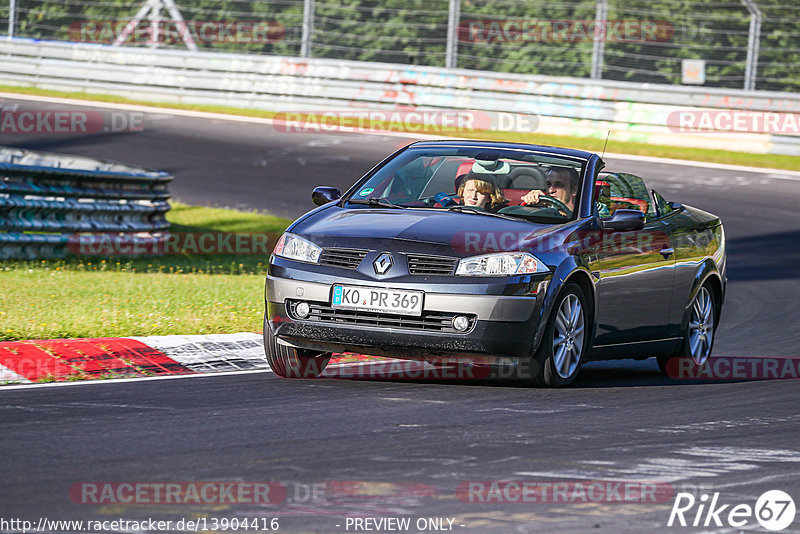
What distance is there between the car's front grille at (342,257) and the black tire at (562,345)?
3.84 feet

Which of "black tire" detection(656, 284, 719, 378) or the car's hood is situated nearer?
the car's hood

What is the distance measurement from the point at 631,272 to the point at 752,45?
53.6 feet

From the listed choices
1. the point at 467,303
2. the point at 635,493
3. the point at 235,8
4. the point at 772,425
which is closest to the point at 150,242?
the point at 467,303

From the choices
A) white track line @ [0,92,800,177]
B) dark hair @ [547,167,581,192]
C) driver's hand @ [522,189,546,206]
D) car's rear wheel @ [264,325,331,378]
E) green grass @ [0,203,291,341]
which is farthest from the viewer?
white track line @ [0,92,800,177]

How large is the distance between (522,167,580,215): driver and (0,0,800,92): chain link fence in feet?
51.9

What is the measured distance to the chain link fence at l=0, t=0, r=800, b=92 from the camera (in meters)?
24.5

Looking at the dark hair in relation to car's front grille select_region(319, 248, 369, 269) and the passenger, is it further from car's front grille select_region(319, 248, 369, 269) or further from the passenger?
car's front grille select_region(319, 248, 369, 269)

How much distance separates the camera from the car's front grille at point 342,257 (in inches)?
316

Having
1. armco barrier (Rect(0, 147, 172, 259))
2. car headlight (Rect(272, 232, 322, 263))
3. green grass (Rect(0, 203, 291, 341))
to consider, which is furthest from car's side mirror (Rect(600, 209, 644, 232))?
armco barrier (Rect(0, 147, 172, 259))

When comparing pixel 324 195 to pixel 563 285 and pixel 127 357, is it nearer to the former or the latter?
pixel 127 357

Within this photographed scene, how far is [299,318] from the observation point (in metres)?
8.16

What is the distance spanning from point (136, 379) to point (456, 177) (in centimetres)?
254

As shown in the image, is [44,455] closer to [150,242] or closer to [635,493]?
[635,493]

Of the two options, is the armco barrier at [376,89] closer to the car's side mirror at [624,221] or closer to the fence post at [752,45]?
the fence post at [752,45]
